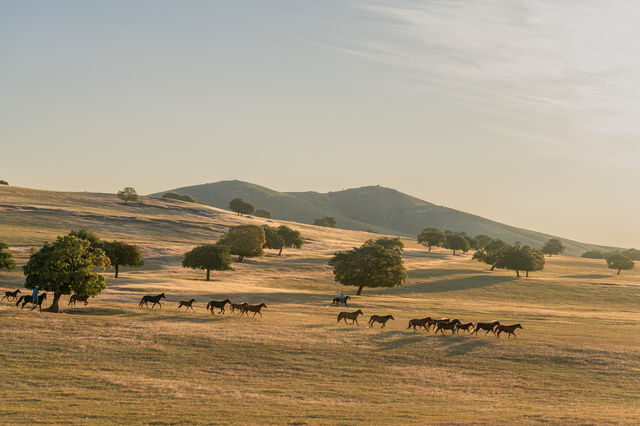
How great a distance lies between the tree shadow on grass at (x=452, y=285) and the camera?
8694cm

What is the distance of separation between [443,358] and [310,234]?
13552 cm

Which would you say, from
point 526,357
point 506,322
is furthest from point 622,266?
point 526,357

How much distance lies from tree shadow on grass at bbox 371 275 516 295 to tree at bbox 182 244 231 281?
Result: 2459 cm

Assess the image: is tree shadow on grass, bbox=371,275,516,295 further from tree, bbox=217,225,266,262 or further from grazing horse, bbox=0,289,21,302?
grazing horse, bbox=0,289,21,302

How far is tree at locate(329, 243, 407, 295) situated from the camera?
75.4 m

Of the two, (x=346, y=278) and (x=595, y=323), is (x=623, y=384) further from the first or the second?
(x=346, y=278)

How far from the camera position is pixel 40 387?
22688mm

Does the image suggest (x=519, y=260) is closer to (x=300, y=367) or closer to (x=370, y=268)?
(x=370, y=268)

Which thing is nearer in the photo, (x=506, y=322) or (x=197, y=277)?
(x=506, y=322)

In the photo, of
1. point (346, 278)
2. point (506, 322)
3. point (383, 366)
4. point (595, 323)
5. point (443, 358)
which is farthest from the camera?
point (346, 278)

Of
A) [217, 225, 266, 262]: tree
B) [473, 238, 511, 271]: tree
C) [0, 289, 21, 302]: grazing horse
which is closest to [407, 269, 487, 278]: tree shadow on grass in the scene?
[473, 238, 511, 271]: tree

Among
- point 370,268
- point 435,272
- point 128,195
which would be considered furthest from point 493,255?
point 128,195

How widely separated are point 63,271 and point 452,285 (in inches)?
2666

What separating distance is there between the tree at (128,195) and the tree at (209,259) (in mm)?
102763
